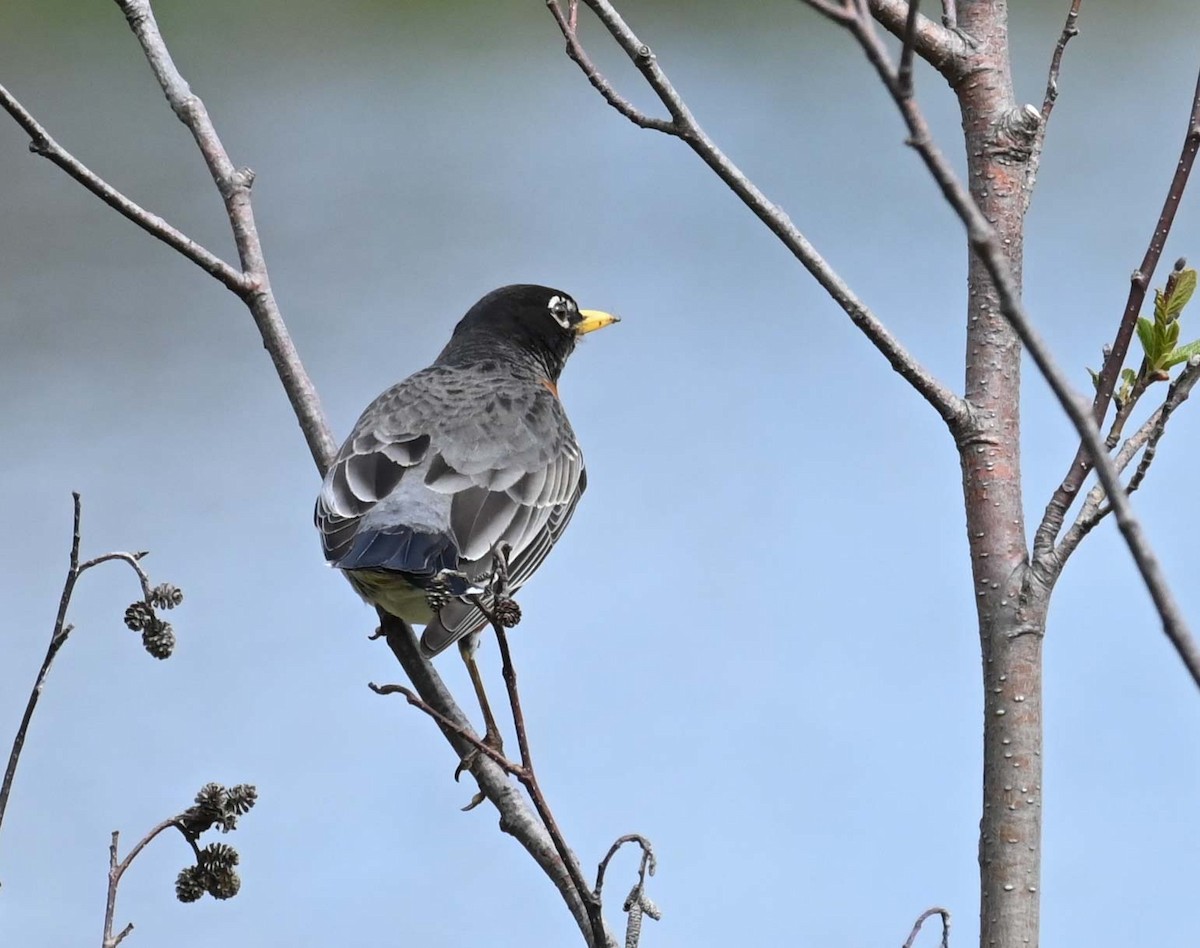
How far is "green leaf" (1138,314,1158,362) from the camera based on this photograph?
210 cm

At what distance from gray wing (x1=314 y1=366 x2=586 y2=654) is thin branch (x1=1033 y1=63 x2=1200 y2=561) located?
4.46 feet

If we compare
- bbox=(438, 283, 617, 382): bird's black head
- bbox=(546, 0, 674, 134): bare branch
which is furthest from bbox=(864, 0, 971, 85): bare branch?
bbox=(438, 283, 617, 382): bird's black head

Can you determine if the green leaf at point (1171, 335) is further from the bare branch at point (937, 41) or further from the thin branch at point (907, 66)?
the thin branch at point (907, 66)

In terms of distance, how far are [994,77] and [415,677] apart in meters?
1.62

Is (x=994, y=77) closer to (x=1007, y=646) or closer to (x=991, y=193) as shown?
(x=991, y=193)

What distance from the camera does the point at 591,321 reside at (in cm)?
502

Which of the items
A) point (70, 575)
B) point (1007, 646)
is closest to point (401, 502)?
point (70, 575)

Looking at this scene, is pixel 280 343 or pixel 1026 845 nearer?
pixel 1026 845

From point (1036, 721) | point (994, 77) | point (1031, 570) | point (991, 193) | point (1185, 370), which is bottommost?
point (1036, 721)

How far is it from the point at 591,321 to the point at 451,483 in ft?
5.26

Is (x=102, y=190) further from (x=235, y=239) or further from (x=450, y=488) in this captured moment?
(x=450, y=488)

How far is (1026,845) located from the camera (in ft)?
5.97

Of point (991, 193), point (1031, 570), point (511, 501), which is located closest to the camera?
point (1031, 570)

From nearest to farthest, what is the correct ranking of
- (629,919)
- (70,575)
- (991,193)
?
(629,919) < (70,575) < (991,193)
